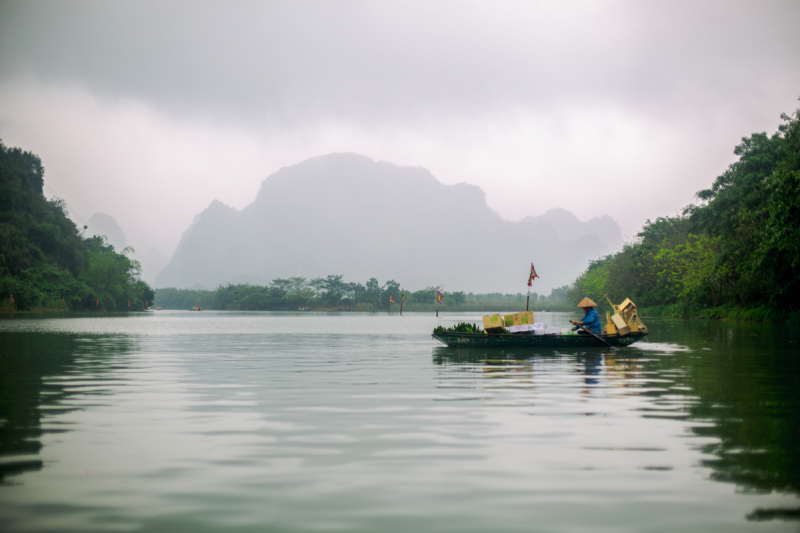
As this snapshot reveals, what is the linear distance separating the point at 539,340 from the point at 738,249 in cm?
2802

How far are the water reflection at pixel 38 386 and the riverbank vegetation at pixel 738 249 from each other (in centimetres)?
2757

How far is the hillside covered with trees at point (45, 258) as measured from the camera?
8631cm

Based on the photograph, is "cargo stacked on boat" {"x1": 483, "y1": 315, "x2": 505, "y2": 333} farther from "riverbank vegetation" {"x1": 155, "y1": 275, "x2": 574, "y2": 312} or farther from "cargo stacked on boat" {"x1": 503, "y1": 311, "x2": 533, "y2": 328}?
"riverbank vegetation" {"x1": 155, "y1": 275, "x2": 574, "y2": 312}

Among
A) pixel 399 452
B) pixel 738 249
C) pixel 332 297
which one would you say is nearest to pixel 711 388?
pixel 399 452

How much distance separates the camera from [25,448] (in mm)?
8508

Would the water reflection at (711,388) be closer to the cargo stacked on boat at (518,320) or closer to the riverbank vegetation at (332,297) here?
the cargo stacked on boat at (518,320)

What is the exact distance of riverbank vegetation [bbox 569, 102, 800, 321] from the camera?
29.4 metres

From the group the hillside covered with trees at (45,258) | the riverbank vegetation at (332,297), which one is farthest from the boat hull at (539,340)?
the riverbank vegetation at (332,297)

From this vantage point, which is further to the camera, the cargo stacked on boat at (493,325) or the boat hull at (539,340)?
the cargo stacked on boat at (493,325)

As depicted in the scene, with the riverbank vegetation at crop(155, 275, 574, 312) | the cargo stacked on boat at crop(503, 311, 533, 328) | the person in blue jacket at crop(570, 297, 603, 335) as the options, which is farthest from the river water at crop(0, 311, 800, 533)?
the riverbank vegetation at crop(155, 275, 574, 312)

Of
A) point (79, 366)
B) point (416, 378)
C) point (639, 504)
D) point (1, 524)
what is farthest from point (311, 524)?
point (79, 366)

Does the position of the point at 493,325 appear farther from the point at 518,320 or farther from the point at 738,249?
the point at 738,249

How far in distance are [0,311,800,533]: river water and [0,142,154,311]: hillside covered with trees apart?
80752mm

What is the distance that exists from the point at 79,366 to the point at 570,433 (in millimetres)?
15552
